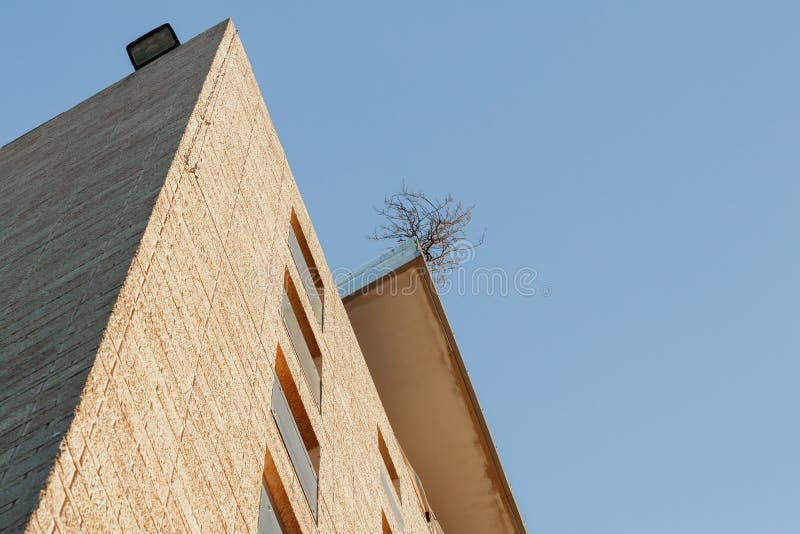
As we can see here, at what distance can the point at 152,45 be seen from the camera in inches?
390

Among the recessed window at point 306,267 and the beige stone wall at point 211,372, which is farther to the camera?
the recessed window at point 306,267

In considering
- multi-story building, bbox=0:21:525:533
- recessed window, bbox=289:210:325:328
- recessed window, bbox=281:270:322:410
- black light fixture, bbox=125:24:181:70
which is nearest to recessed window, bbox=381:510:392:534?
multi-story building, bbox=0:21:525:533

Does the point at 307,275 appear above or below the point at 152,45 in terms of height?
below

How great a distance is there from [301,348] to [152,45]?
3.80m

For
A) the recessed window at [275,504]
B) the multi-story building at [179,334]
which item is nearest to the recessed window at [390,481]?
the multi-story building at [179,334]

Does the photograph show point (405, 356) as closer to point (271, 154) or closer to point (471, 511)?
point (471, 511)

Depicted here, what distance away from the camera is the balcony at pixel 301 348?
25.2 feet

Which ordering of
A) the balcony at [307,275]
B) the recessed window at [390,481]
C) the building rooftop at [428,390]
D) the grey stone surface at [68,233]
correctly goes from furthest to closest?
the building rooftop at [428,390]
the recessed window at [390,481]
the balcony at [307,275]
the grey stone surface at [68,233]

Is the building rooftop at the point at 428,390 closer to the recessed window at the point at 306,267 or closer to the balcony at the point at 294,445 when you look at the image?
the recessed window at the point at 306,267

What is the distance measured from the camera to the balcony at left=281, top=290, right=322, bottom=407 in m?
7.68

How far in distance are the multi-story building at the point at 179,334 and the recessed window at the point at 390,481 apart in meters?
0.03

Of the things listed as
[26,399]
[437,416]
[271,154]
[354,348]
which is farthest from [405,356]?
[26,399]

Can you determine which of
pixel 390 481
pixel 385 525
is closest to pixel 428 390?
pixel 390 481

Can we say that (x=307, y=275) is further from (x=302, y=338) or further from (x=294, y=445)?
(x=294, y=445)
